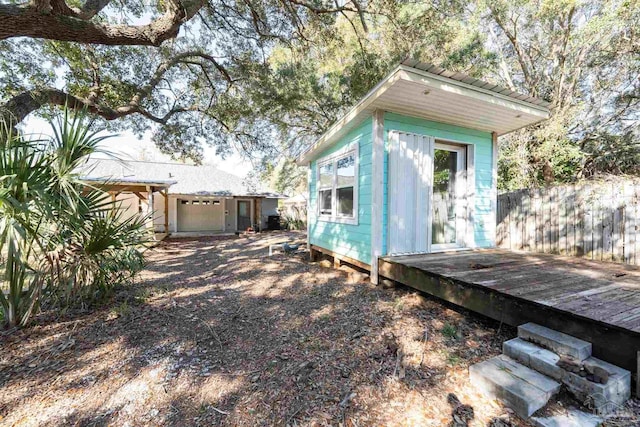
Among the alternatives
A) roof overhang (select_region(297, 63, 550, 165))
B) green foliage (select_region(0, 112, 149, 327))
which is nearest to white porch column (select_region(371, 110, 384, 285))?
roof overhang (select_region(297, 63, 550, 165))

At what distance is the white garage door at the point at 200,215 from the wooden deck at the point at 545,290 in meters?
14.0

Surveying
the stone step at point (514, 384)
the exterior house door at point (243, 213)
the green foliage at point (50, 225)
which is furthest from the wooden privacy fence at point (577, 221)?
the exterior house door at point (243, 213)

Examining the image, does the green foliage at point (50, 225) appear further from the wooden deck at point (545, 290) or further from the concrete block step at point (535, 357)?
the concrete block step at point (535, 357)

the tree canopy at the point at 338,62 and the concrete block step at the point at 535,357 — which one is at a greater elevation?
the tree canopy at the point at 338,62

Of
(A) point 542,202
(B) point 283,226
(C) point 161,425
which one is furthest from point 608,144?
(B) point 283,226

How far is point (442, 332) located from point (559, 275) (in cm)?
167

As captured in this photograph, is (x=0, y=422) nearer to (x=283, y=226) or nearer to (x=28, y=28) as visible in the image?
(x=28, y=28)

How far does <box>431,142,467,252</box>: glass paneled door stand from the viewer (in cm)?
505

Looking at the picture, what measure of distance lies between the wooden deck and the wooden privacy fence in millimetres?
588

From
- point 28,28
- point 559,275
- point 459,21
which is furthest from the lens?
point 459,21

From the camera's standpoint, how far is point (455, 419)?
172 cm

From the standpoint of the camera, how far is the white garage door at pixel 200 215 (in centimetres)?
1523

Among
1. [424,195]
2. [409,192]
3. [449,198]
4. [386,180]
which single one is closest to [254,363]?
[386,180]

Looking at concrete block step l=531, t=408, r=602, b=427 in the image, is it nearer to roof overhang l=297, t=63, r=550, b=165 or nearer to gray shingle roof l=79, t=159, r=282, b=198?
roof overhang l=297, t=63, r=550, b=165
